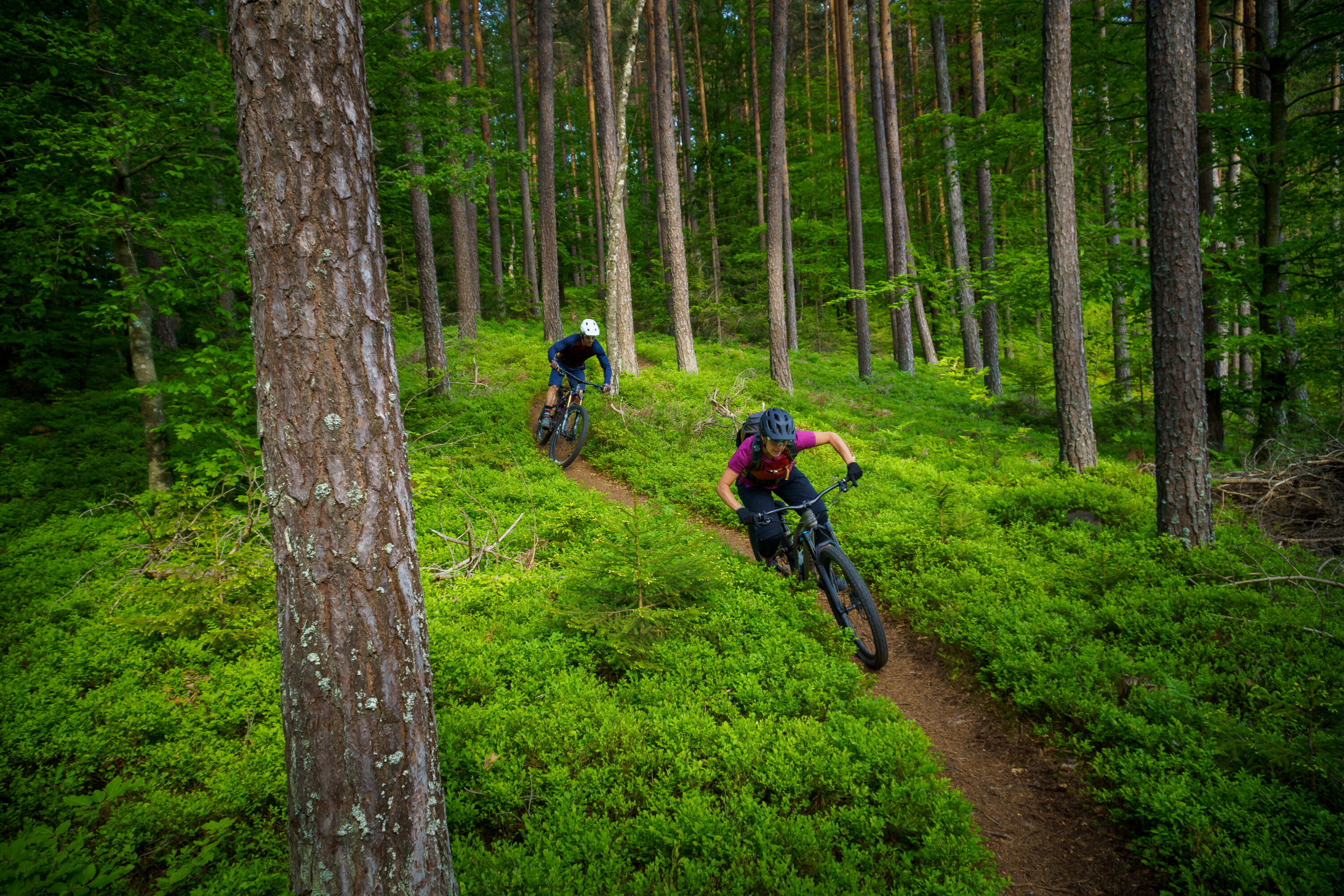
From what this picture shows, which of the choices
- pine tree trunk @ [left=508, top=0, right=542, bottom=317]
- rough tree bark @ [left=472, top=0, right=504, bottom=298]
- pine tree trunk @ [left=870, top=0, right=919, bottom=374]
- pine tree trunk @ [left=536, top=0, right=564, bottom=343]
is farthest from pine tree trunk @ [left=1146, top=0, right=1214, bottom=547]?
pine tree trunk @ [left=508, top=0, right=542, bottom=317]

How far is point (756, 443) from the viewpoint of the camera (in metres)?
5.74

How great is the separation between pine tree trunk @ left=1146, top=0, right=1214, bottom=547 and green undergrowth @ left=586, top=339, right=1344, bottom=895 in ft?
1.69

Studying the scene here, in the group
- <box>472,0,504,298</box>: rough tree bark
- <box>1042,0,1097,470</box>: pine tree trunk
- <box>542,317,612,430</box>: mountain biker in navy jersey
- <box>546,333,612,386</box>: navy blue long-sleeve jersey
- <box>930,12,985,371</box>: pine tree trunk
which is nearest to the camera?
<box>1042,0,1097,470</box>: pine tree trunk

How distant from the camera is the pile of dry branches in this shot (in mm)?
6715

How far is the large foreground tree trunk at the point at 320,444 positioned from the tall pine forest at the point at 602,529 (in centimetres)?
2

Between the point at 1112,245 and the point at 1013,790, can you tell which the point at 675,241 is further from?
the point at 1013,790

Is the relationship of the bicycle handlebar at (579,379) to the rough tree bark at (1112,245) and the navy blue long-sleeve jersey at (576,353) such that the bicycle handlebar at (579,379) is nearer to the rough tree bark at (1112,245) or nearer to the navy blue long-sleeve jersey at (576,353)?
the navy blue long-sleeve jersey at (576,353)

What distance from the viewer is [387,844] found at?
2449 mm

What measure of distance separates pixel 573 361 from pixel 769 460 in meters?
5.74

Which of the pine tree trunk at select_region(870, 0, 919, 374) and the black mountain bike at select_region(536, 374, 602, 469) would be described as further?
the pine tree trunk at select_region(870, 0, 919, 374)

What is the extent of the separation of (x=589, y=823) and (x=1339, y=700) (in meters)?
4.76

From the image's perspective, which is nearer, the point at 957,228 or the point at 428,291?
the point at 428,291

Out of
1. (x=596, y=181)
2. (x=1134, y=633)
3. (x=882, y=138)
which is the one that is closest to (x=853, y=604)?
(x=1134, y=633)

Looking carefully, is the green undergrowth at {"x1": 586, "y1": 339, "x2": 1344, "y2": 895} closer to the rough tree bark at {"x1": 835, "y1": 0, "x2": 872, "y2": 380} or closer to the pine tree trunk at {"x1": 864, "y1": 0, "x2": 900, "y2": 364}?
the rough tree bark at {"x1": 835, "y1": 0, "x2": 872, "y2": 380}
